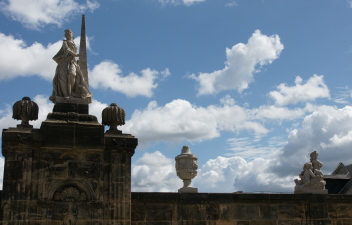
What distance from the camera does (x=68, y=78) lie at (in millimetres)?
13883

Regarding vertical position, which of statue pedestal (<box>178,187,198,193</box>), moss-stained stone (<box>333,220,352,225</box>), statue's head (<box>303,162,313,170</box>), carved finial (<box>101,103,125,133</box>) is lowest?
moss-stained stone (<box>333,220,352,225</box>)

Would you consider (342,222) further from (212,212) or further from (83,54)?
(83,54)

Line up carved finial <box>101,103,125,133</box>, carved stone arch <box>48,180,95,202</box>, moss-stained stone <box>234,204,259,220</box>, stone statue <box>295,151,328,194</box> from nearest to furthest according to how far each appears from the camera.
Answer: carved stone arch <box>48,180,95,202</box>
carved finial <box>101,103,125,133</box>
moss-stained stone <box>234,204,259,220</box>
stone statue <box>295,151,328,194</box>

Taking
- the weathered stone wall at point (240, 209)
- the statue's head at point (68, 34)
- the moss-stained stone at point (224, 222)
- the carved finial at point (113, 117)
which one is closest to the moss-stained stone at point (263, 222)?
the weathered stone wall at point (240, 209)

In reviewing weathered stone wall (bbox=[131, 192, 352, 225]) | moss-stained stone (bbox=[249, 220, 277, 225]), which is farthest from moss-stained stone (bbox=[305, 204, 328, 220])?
moss-stained stone (bbox=[249, 220, 277, 225])

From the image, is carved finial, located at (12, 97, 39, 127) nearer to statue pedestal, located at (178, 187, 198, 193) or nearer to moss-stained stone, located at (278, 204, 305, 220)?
statue pedestal, located at (178, 187, 198, 193)

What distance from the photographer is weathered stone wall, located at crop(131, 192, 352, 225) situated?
1430cm

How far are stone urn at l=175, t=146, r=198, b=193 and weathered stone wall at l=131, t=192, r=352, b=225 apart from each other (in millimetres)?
238

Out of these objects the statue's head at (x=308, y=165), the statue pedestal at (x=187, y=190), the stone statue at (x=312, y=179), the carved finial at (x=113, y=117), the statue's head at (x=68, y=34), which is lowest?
the statue pedestal at (x=187, y=190)

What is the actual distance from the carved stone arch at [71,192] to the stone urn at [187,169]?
9.83ft

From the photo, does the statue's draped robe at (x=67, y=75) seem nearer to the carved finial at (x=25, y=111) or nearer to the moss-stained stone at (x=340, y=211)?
the carved finial at (x=25, y=111)

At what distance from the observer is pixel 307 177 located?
16.2 meters

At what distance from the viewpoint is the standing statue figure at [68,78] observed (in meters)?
13.9

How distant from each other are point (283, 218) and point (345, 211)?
2.33 meters
